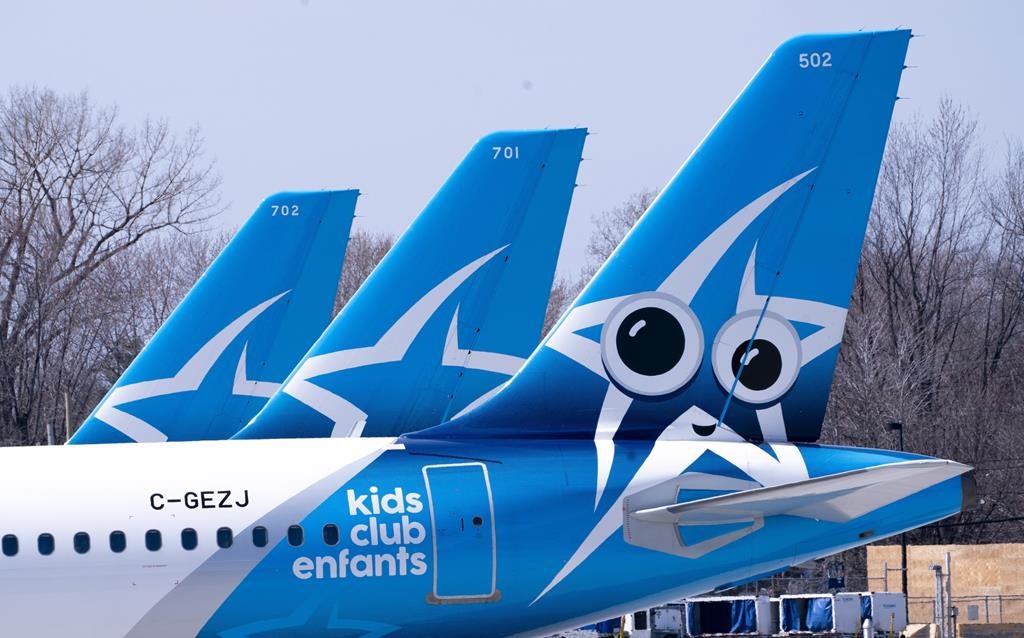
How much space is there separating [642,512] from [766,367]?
209 centimetres

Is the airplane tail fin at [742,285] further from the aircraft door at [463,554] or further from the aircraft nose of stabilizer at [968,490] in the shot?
the aircraft nose of stabilizer at [968,490]

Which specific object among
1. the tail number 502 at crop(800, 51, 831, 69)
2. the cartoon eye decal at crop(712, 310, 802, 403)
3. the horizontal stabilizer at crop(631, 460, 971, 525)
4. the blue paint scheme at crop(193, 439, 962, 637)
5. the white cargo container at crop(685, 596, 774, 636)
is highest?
the tail number 502 at crop(800, 51, 831, 69)

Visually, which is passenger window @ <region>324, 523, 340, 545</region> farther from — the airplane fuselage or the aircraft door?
the aircraft door

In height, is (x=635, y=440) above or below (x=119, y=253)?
below

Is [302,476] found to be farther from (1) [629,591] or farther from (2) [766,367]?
(2) [766,367]

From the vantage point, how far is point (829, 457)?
16922 mm

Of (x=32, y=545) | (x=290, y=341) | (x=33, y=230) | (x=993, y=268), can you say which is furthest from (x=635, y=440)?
(x=993, y=268)

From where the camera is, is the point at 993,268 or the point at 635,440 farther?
the point at 993,268

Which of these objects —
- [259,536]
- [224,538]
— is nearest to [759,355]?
[259,536]

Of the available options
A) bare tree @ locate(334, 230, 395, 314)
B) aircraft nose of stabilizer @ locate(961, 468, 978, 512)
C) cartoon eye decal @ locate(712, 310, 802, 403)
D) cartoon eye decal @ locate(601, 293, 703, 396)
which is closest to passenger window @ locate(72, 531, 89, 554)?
cartoon eye decal @ locate(601, 293, 703, 396)

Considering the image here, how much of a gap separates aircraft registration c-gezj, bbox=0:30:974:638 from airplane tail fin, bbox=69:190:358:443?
5.83 metres

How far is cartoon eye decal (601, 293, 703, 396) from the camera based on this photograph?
17406 millimetres

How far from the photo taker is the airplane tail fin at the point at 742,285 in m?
17.3

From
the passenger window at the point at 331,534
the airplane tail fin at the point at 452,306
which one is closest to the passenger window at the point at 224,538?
the passenger window at the point at 331,534
